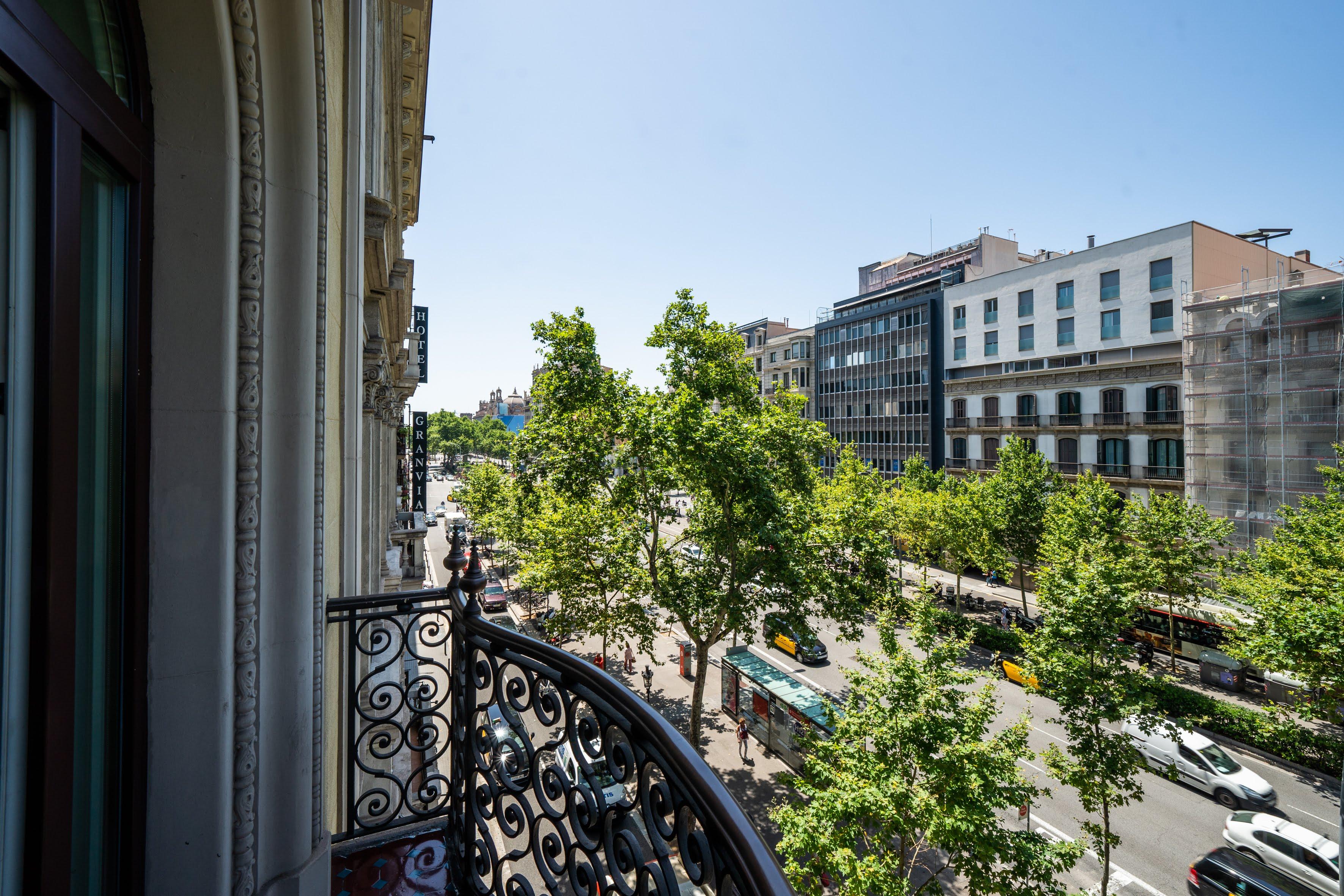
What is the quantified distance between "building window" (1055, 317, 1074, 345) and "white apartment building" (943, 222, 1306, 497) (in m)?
0.06

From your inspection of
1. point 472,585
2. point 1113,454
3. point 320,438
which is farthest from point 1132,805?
point 1113,454

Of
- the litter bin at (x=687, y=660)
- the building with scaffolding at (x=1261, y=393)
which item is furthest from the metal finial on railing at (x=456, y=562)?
the building with scaffolding at (x=1261, y=393)

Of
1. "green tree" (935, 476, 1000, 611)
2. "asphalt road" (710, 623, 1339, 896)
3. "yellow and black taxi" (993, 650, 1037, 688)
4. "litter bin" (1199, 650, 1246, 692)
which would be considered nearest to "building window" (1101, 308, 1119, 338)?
"green tree" (935, 476, 1000, 611)

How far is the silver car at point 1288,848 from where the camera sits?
9.80m

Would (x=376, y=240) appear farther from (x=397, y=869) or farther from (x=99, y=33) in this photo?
(x=397, y=869)

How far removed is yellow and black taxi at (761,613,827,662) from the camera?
41.4ft

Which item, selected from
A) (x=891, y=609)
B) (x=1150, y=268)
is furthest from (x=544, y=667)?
(x=1150, y=268)

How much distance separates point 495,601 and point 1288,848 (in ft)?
81.1

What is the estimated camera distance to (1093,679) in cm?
948

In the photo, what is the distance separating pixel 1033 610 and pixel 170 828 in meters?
31.0

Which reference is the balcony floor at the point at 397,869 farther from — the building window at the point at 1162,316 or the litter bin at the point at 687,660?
the building window at the point at 1162,316

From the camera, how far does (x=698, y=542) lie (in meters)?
14.3

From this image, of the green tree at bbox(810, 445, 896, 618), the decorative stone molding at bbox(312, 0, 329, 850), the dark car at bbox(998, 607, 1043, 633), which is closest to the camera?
the decorative stone molding at bbox(312, 0, 329, 850)

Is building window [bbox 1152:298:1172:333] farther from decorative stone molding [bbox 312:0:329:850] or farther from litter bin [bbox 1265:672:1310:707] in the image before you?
decorative stone molding [bbox 312:0:329:850]
